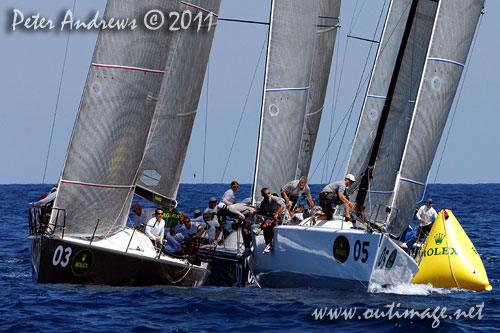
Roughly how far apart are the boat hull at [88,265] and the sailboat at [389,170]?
2.44 metres

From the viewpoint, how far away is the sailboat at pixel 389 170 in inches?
623

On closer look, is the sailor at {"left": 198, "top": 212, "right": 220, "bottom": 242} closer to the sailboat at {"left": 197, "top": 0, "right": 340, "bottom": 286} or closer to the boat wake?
the sailboat at {"left": 197, "top": 0, "right": 340, "bottom": 286}

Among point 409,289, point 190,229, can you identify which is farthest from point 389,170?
point 190,229

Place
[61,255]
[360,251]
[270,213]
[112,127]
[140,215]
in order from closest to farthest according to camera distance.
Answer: [61,255], [360,251], [112,127], [270,213], [140,215]

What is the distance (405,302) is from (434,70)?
207 inches

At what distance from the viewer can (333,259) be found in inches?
626

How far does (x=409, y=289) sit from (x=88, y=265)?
5835 millimetres

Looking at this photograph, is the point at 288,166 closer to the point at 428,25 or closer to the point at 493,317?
the point at 428,25

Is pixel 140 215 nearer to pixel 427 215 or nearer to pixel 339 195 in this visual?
pixel 339 195

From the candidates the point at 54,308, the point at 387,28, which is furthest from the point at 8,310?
the point at 387,28

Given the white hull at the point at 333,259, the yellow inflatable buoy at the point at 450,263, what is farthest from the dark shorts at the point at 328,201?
the yellow inflatable buoy at the point at 450,263

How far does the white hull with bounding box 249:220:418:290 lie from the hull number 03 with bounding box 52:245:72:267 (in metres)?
3.98

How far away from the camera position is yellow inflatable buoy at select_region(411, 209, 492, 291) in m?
17.0

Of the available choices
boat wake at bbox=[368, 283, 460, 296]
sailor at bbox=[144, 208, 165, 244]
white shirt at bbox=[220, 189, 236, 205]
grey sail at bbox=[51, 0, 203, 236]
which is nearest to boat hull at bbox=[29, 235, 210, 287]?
grey sail at bbox=[51, 0, 203, 236]
